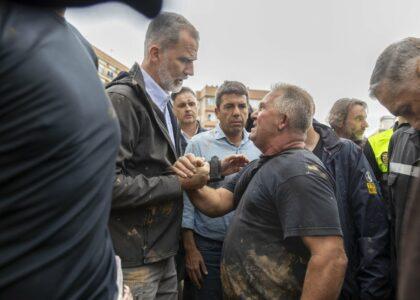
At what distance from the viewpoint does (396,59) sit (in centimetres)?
240

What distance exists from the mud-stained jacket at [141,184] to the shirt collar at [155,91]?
6.2 inches

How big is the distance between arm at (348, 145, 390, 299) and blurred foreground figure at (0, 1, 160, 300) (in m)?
2.37

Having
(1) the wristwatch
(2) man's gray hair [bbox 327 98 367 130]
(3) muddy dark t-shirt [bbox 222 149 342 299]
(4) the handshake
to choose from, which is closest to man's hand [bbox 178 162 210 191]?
(4) the handshake

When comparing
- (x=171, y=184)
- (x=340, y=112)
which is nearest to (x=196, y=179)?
(x=171, y=184)

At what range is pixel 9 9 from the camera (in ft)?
2.53

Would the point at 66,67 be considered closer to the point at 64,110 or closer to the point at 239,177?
the point at 64,110

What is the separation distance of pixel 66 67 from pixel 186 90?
4.41 metres

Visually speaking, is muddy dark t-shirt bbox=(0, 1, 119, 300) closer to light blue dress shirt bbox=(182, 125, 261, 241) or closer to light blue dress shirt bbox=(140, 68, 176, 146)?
light blue dress shirt bbox=(140, 68, 176, 146)

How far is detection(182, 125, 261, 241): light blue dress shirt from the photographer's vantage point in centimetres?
322

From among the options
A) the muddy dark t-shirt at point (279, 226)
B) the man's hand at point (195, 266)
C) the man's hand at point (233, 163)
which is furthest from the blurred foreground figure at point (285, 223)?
the man's hand at point (195, 266)

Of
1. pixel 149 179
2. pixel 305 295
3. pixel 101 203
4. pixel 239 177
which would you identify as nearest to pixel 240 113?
pixel 239 177

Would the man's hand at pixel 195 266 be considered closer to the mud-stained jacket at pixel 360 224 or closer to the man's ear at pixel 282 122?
the mud-stained jacket at pixel 360 224

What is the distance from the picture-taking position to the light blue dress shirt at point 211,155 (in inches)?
127

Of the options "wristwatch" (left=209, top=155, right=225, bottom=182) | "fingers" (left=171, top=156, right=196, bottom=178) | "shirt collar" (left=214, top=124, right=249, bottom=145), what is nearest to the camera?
"fingers" (left=171, top=156, right=196, bottom=178)
